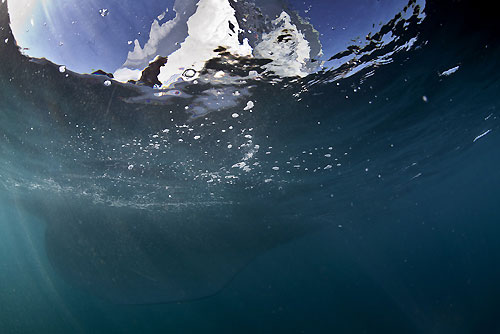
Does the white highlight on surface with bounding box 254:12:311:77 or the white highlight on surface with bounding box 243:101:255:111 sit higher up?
the white highlight on surface with bounding box 243:101:255:111

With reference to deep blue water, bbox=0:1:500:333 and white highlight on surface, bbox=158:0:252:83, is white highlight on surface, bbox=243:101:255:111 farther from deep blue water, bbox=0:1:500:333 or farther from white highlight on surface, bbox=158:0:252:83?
white highlight on surface, bbox=158:0:252:83

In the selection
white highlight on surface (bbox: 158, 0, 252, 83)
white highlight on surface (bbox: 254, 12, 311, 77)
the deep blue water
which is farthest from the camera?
the deep blue water

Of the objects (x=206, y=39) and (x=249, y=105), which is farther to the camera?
(x=249, y=105)

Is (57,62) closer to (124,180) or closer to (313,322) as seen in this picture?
(124,180)

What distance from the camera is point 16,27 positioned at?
6750 millimetres

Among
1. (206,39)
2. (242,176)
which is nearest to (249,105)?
(206,39)

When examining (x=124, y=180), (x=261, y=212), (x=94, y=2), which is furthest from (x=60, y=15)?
(x=261, y=212)

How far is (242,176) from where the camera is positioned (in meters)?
18.3

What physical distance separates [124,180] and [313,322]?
26.5 metres

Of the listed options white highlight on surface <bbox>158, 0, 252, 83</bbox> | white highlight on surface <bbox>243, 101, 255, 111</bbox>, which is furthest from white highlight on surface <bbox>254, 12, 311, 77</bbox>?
white highlight on surface <bbox>243, 101, 255, 111</bbox>

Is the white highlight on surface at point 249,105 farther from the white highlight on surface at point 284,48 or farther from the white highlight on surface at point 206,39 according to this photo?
the white highlight on surface at point 206,39

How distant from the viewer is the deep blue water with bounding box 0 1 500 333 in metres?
10.2

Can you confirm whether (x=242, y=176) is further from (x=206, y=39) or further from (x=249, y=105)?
(x=206, y=39)

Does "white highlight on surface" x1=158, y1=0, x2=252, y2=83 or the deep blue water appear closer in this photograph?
"white highlight on surface" x1=158, y1=0, x2=252, y2=83
